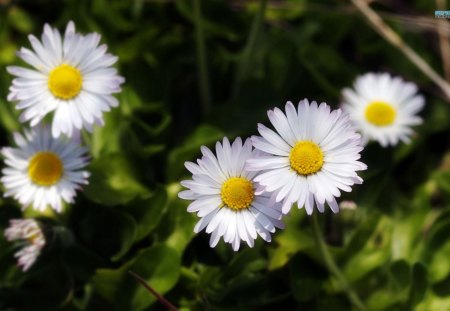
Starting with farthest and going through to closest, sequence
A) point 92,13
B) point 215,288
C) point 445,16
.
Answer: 1. point 92,13
2. point 445,16
3. point 215,288

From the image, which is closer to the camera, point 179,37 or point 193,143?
point 193,143

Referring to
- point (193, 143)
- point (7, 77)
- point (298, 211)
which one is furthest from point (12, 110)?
point (298, 211)

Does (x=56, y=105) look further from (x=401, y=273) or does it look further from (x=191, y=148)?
(x=401, y=273)

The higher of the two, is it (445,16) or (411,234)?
(445,16)

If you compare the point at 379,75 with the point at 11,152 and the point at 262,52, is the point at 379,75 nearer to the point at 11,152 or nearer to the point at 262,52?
the point at 262,52

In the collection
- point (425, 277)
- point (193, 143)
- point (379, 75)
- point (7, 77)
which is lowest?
point (425, 277)

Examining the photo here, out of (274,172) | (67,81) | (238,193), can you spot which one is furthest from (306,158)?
(67,81)
